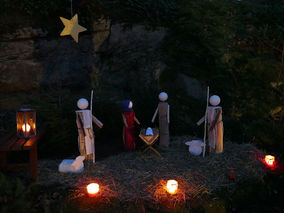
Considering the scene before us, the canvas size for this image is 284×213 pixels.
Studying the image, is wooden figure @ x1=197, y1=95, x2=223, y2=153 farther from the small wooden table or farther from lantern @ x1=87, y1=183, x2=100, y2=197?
the small wooden table

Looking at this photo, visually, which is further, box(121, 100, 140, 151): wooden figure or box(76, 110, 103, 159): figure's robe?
box(121, 100, 140, 151): wooden figure

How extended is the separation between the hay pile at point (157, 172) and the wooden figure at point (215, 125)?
209 millimetres

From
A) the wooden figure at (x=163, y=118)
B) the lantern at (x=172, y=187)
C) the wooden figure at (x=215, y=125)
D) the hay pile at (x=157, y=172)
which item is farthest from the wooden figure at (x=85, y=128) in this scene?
the wooden figure at (x=215, y=125)

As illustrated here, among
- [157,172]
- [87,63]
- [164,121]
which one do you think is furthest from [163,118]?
[87,63]

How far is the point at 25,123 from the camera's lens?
4383 millimetres

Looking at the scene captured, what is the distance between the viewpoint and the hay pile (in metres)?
3.86

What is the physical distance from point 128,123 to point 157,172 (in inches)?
53.6

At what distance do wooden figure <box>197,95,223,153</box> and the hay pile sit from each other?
209mm

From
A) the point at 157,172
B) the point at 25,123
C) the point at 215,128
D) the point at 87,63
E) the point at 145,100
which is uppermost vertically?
the point at 87,63

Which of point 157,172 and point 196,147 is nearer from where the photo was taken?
point 157,172

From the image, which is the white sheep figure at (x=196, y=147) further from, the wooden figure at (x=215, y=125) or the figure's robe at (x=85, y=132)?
the figure's robe at (x=85, y=132)

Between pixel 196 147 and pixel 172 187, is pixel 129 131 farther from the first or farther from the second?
pixel 172 187

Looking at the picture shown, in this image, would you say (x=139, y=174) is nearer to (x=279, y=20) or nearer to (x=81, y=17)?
(x=81, y=17)

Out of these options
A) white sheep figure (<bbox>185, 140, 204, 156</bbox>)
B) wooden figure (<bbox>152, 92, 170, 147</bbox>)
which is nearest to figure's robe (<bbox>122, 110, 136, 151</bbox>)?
wooden figure (<bbox>152, 92, 170, 147</bbox>)
